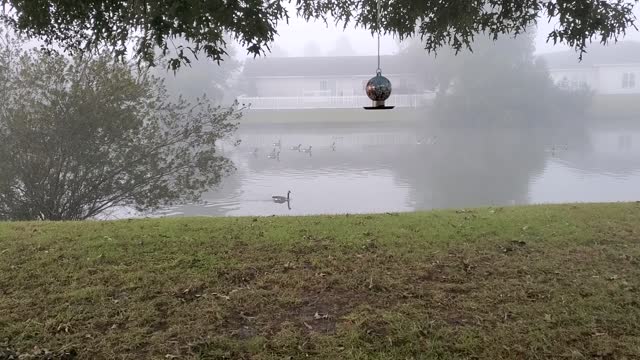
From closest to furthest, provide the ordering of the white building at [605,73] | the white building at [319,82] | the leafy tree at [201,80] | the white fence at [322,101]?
the leafy tree at [201,80] → the white fence at [322,101] → the white building at [319,82] → the white building at [605,73]

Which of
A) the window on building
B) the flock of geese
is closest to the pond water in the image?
the flock of geese

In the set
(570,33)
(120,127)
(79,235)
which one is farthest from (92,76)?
(570,33)

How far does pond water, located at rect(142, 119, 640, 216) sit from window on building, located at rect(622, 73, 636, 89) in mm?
7224

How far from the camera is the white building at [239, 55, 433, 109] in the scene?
3859 cm

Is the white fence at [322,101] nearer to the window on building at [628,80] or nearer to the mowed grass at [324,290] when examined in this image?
the window on building at [628,80]

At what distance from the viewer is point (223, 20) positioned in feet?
12.2

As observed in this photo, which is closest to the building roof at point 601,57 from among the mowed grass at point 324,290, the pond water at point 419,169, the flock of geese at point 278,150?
the pond water at point 419,169

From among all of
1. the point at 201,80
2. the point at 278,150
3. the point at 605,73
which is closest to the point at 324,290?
the point at 278,150

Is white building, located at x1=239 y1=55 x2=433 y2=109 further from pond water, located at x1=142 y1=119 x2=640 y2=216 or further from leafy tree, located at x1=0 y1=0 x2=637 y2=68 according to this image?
leafy tree, located at x1=0 y1=0 x2=637 y2=68

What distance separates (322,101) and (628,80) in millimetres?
24569

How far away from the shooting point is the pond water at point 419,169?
16.4m

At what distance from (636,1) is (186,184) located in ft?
30.6

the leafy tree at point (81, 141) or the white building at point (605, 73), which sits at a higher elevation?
the white building at point (605, 73)

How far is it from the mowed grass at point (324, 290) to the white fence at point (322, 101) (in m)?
32.3
